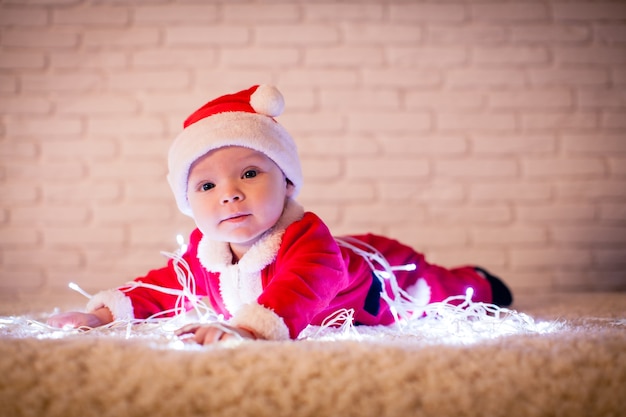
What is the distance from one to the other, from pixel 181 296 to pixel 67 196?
99 centimetres

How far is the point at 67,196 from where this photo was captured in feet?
6.55

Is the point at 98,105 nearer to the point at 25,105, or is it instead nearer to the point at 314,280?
the point at 25,105

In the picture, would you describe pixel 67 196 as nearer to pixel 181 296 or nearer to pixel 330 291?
pixel 181 296

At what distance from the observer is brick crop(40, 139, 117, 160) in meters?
1.99

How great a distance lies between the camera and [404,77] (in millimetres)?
2020

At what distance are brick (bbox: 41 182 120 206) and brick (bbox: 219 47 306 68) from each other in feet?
2.02

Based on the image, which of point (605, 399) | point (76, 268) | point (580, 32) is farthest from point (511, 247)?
point (76, 268)

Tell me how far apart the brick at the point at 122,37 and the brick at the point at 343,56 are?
530 mm

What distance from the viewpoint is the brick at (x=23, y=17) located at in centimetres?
198

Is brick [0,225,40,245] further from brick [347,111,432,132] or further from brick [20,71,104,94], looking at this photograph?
brick [347,111,432,132]

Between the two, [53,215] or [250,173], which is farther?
[53,215]

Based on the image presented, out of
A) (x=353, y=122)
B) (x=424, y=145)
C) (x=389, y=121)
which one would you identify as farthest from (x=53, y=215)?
(x=424, y=145)

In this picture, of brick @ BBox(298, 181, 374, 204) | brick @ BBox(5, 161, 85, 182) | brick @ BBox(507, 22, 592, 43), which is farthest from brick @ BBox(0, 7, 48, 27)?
brick @ BBox(507, 22, 592, 43)

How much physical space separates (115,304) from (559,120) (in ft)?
5.56
